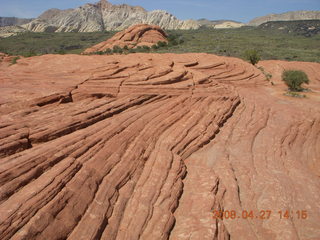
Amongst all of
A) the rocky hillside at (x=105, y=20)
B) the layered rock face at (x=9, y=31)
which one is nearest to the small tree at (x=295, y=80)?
the layered rock face at (x=9, y=31)

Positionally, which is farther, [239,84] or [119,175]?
[239,84]

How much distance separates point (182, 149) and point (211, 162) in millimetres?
1208

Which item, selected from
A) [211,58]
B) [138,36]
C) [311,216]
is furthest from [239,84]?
[138,36]

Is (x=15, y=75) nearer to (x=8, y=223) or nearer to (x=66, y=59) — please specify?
(x=66, y=59)

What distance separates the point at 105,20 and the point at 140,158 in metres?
159

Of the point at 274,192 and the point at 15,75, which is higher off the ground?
the point at 15,75

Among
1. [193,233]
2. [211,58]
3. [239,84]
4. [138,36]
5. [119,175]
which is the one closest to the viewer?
[193,233]

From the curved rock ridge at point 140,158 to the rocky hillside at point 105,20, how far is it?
126m

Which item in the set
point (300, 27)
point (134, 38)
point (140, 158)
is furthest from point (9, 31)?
point (140, 158)

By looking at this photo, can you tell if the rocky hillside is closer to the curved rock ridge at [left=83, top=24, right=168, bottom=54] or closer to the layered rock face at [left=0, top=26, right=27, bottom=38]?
the layered rock face at [left=0, top=26, right=27, bottom=38]

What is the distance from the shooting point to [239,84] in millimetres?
20172

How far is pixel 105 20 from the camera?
494 feet

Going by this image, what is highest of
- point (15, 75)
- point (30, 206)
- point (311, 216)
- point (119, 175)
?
point (15, 75)

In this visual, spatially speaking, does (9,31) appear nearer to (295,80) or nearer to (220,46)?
(220,46)
